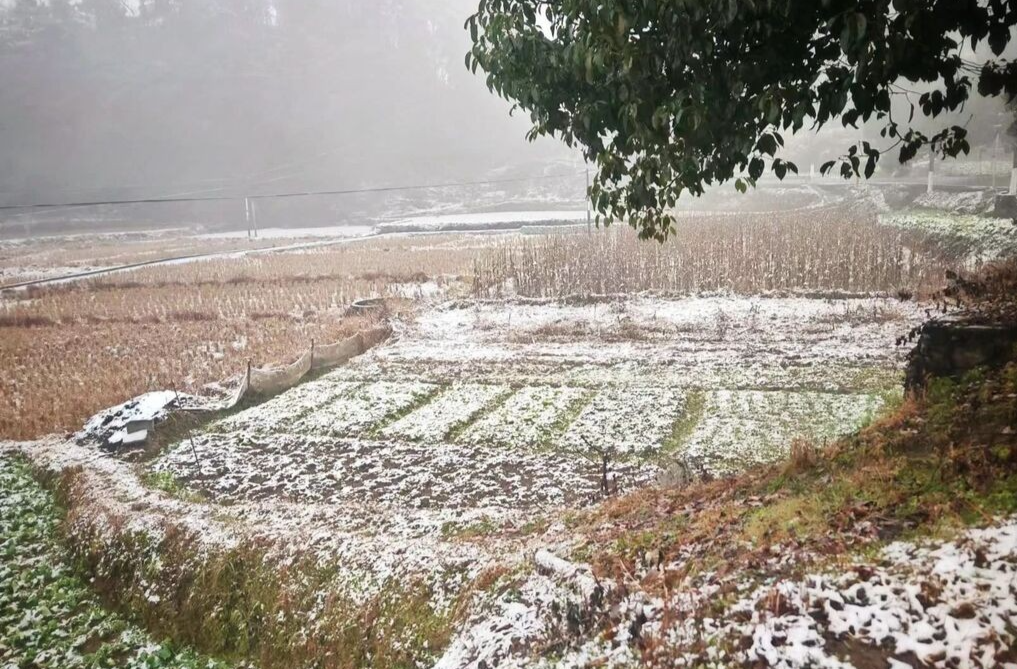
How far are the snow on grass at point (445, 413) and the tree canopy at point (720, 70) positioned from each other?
14.3 feet

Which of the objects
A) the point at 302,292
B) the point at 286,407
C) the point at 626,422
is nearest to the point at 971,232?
the point at 626,422

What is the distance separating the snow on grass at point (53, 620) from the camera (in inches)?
188

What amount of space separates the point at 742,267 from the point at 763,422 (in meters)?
10.3

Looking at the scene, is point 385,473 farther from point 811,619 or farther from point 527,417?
point 811,619

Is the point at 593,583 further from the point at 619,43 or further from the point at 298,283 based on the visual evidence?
the point at 298,283

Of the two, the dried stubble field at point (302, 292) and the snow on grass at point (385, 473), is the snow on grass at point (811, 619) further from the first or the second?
the dried stubble field at point (302, 292)

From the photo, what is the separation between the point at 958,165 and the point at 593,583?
43.2 m

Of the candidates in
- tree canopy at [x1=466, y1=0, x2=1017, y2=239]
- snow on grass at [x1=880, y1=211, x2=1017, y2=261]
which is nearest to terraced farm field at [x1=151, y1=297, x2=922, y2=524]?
tree canopy at [x1=466, y1=0, x2=1017, y2=239]

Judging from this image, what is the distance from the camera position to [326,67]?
78688mm

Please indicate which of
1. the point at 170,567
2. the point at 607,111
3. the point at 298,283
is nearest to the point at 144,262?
the point at 298,283

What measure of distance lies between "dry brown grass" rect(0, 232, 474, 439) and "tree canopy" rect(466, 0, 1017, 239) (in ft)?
27.6

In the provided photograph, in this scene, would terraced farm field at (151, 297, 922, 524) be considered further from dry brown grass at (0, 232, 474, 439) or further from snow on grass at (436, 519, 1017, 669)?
dry brown grass at (0, 232, 474, 439)

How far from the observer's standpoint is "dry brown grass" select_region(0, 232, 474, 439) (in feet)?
33.2

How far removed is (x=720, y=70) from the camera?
11.7 ft
